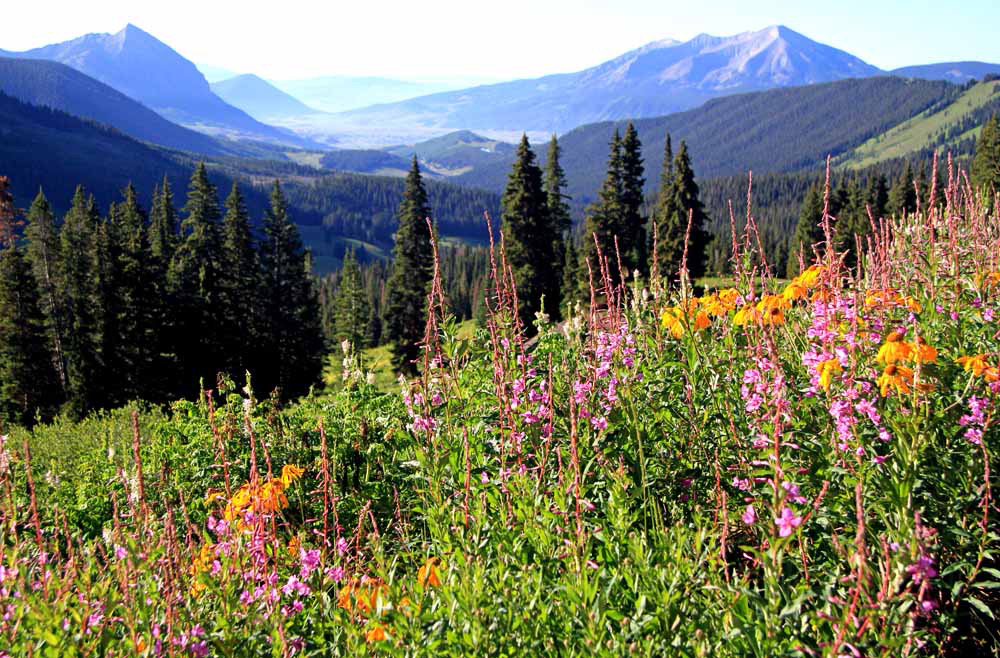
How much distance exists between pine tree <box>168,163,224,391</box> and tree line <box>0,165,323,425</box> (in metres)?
0.07

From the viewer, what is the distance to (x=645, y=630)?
2.78 metres

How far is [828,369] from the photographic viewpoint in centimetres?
346

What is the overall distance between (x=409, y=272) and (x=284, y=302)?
9671 mm

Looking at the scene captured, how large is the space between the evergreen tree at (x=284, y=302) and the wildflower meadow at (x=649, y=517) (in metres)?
45.3

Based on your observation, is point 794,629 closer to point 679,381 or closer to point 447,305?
point 679,381

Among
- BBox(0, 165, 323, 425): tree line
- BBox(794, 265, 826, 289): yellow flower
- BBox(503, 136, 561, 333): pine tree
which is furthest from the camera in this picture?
BBox(503, 136, 561, 333): pine tree

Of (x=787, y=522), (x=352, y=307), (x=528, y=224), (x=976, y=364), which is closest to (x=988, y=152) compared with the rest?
(x=528, y=224)

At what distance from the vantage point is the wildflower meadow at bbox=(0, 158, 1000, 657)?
2.68 metres

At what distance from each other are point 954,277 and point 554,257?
149 feet

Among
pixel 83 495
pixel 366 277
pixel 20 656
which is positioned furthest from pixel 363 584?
pixel 366 277

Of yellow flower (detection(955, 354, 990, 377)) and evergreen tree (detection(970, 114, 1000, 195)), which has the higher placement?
evergreen tree (detection(970, 114, 1000, 195))

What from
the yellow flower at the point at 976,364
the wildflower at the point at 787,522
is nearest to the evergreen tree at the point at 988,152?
the yellow flower at the point at 976,364

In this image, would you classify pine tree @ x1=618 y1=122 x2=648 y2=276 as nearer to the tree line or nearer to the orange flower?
the tree line

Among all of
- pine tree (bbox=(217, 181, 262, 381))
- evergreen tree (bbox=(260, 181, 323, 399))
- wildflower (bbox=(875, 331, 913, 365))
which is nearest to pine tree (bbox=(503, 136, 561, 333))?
evergreen tree (bbox=(260, 181, 323, 399))
